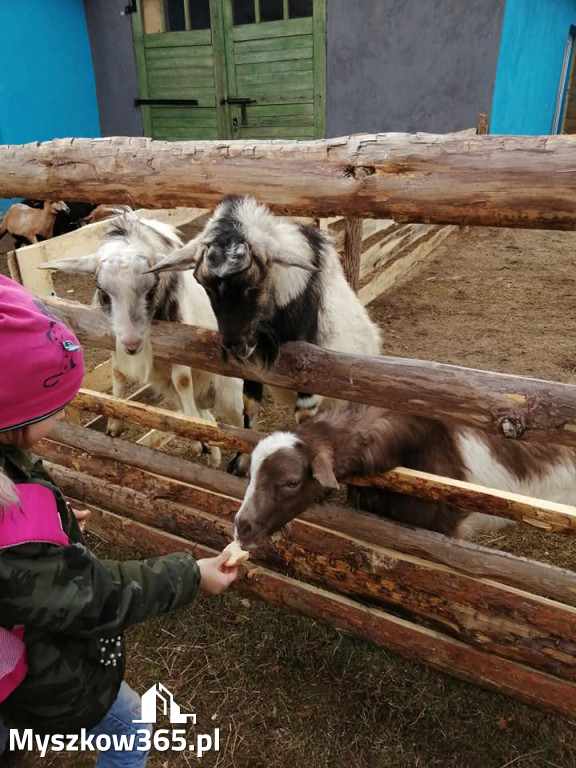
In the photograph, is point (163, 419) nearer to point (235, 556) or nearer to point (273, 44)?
point (235, 556)

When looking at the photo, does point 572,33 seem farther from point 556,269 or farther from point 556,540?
point 556,540

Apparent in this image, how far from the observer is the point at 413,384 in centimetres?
246

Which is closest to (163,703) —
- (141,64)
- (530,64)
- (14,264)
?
(14,264)

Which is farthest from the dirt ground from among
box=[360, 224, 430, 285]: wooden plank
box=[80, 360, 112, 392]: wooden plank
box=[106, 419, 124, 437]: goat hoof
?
box=[360, 224, 430, 285]: wooden plank

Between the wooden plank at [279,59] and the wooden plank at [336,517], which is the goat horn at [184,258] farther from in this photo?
the wooden plank at [279,59]

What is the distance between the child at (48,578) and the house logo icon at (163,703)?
1.04 meters

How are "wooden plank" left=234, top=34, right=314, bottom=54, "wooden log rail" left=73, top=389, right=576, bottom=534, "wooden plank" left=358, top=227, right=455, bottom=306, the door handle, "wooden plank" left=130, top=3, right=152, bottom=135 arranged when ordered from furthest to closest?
1. "wooden plank" left=130, top=3, right=152, bottom=135
2. the door handle
3. "wooden plank" left=234, top=34, right=314, bottom=54
4. "wooden plank" left=358, top=227, right=455, bottom=306
5. "wooden log rail" left=73, top=389, right=576, bottom=534

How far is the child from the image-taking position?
1.40m

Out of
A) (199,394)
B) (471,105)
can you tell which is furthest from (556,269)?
(199,394)

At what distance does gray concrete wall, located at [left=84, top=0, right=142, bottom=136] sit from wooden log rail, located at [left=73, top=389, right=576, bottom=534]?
9846 millimetres

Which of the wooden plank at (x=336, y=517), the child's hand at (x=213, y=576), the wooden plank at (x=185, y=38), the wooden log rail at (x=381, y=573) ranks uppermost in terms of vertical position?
the wooden plank at (x=185, y=38)

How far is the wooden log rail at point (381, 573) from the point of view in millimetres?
2453

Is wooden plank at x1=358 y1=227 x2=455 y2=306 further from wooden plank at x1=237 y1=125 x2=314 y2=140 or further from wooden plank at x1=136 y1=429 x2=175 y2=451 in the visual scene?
wooden plank at x1=136 y1=429 x2=175 y2=451

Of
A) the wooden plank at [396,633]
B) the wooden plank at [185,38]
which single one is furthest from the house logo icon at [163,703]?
the wooden plank at [185,38]
